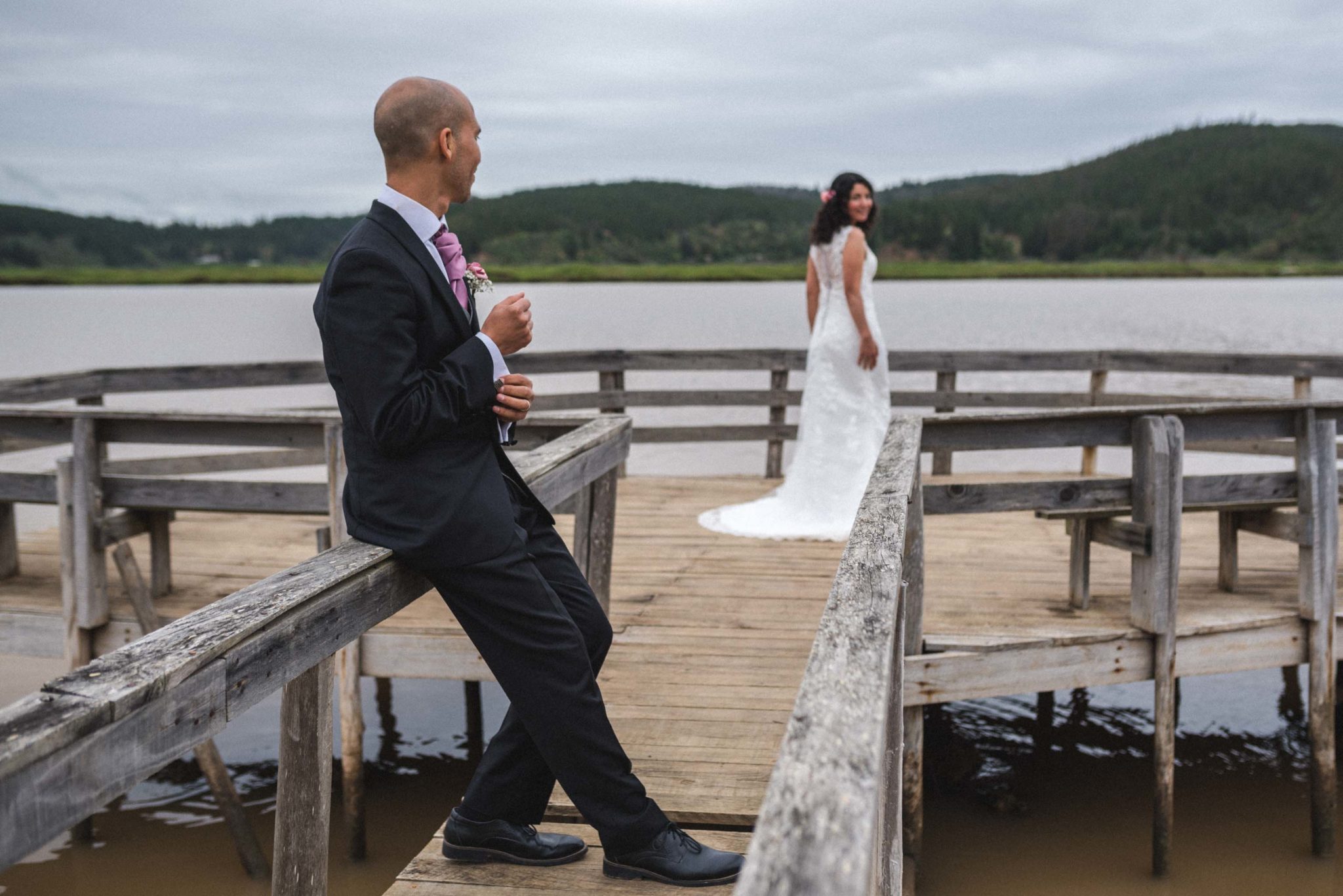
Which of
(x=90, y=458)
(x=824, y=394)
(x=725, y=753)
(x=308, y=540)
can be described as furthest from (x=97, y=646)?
(x=824, y=394)

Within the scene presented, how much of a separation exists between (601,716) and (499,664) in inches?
10.3

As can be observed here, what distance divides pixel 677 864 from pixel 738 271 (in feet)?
354

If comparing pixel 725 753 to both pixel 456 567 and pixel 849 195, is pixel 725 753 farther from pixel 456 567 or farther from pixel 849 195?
pixel 849 195

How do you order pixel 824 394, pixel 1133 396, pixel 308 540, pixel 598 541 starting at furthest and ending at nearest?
pixel 1133 396 → pixel 824 394 → pixel 308 540 → pixel 598 541

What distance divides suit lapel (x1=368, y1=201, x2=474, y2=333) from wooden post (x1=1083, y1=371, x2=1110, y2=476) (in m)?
7.81

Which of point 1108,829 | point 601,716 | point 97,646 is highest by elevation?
point 601,716

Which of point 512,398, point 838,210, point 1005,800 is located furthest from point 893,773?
point 838,210

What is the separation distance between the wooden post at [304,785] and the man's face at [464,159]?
1.03 metres

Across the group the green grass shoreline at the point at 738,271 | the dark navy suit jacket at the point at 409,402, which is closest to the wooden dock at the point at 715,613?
the dark navy suit jacket at the point at 409,402

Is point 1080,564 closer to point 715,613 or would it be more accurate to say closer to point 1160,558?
point 1160,558

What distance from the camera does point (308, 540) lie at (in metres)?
7.14

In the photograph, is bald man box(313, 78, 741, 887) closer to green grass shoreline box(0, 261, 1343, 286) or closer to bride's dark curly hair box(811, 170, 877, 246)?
bride's dark curly hair box(811, 170, 877, 246)

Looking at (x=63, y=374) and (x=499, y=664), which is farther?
(x=63, y=374)

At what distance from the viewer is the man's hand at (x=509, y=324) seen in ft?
7.84
